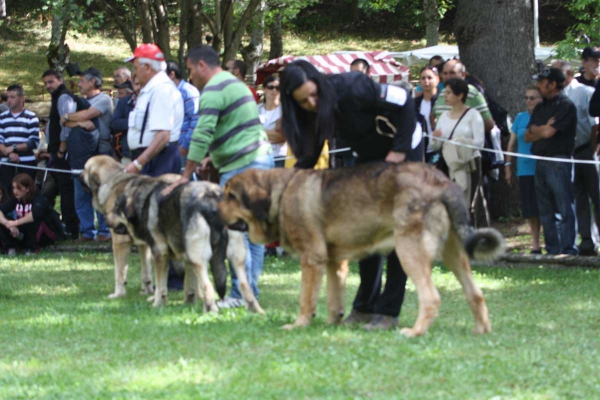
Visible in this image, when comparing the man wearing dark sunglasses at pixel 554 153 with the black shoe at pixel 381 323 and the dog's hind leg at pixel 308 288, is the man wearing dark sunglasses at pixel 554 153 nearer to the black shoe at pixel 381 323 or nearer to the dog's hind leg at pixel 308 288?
the black shoe at pixel 381 323

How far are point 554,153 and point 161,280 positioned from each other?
501cm

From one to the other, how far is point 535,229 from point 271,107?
3.58 metres

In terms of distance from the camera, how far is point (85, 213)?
14.4m

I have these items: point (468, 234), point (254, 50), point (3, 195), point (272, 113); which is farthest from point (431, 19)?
point (468, 234)

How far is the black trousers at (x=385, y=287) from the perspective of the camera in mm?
7199

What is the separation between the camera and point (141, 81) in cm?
959

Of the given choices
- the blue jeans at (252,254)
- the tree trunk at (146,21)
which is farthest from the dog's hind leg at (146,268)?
the tree trunk at (146,21)

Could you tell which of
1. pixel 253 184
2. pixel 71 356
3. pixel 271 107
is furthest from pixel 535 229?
pixel 71 356

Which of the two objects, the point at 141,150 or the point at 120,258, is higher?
the point at 141,150

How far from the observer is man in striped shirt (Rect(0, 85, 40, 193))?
15055mm

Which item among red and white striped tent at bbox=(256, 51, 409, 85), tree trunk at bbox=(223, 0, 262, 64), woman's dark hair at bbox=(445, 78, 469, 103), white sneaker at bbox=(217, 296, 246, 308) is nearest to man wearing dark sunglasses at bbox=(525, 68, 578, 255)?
woman's dark hair at bbox=(445, 78, 469, 103)

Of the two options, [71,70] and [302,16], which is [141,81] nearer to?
[71,70]

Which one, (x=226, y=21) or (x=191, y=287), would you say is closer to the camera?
(x=191, y=287)

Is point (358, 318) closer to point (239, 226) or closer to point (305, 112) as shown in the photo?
point (239, 226)
